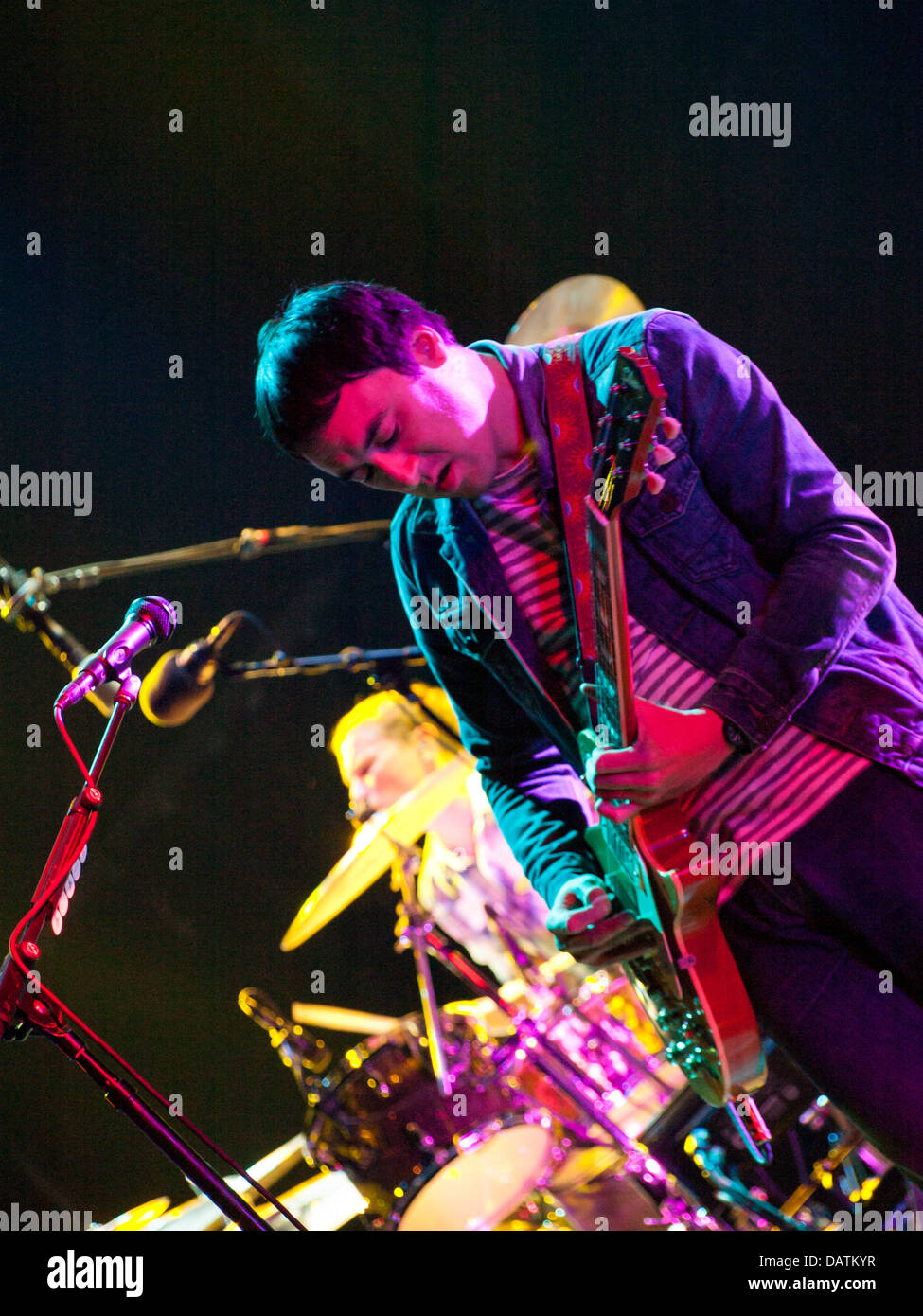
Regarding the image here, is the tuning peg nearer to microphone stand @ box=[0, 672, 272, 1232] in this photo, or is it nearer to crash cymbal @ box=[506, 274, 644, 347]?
microphone stand @ box=[0, 672, 272, 1232]

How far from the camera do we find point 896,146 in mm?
2586

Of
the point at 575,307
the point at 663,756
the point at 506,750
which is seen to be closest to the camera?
the point at 663,756

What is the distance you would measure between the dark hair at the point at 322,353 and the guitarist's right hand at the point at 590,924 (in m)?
0.88

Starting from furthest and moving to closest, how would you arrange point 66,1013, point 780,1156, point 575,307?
point 575,307, point 780,1156, point 66,1013

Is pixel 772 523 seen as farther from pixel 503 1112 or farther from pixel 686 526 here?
pixel 503 1112

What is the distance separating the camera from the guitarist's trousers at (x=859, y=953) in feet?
4.72

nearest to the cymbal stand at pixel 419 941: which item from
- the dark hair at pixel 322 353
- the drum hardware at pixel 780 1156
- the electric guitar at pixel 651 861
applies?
the drum hardware at pixel 780 1156

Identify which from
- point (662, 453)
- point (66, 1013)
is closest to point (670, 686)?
point (662, 453)

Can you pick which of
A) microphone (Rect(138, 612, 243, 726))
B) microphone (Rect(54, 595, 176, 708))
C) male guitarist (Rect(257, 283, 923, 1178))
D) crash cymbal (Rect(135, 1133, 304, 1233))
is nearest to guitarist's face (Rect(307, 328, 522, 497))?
male guitarist (Rect(257, 283, 923, 1178))

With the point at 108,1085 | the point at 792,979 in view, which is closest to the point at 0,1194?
the point at 108,1085

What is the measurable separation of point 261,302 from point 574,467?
1.43m

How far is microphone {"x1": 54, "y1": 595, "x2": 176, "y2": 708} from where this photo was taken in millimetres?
1725

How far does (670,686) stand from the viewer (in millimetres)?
1628

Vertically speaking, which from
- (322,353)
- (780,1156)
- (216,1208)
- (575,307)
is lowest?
(216,1208)
